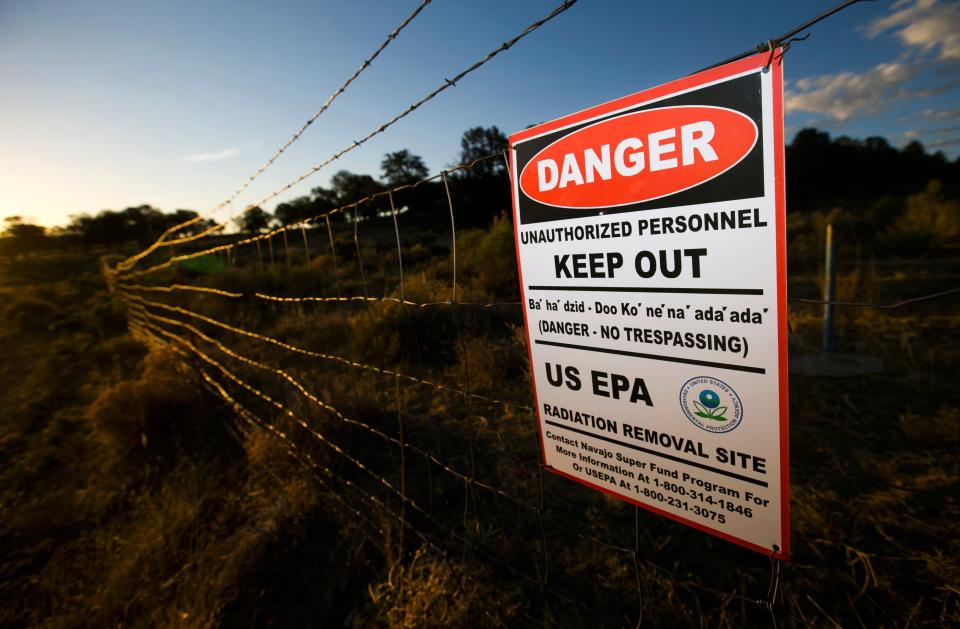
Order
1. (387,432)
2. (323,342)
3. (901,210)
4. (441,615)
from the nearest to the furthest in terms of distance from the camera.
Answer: (441,615), (387,432), (323,342), (901,210)

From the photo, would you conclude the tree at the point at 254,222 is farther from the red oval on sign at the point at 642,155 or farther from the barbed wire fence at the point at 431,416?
the red oval on sign at the point at 642,155

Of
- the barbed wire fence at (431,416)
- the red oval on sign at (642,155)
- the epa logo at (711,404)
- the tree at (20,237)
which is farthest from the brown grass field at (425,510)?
the tree at (20,237)

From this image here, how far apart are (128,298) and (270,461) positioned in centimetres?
941

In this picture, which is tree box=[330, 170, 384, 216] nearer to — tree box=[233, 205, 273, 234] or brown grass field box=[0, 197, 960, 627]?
brown grass field box=[0, 197, 960, 627]

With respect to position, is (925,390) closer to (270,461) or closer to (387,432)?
(387,432)

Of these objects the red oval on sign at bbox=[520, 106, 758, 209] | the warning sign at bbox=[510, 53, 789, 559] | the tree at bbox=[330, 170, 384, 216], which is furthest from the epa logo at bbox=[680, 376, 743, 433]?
the tree at bbox=[330, 170, 384, 216]

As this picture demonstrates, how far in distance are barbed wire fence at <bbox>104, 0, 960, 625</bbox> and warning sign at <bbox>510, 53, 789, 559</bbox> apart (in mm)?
137

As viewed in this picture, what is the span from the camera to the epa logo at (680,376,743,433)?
38.3 inches

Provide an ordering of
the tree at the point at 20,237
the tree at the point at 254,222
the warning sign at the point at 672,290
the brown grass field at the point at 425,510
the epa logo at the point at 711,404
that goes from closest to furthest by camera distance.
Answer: the warning sign at the point at 672,290 < the epa logo at the point at 711,404 < the brown grass field at the point at 425,510 < the tree at the point at 254,222 < the tree at the point at 20,237

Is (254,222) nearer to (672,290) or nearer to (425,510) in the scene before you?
(425,510)

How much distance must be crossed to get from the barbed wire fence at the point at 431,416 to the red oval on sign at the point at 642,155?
18cm

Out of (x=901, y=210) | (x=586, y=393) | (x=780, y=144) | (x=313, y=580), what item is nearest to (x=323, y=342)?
(x=313, y=580)

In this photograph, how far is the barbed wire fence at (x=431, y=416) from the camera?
187 centimetres

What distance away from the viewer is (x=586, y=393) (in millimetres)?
1275
